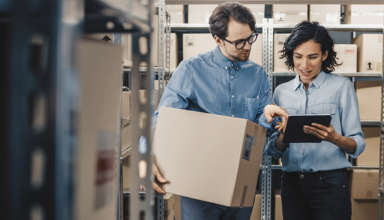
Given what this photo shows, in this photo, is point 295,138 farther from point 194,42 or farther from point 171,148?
point 194,42

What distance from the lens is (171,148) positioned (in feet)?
4.85

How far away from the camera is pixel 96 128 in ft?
1.88

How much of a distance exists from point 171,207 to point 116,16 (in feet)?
7.36

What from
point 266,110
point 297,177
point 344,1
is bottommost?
point 297,177

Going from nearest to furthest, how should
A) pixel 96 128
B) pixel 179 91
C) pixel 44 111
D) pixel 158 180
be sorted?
pixel 44 111 < pixel 96 128 < pixel 158 180 < pixel 179 91

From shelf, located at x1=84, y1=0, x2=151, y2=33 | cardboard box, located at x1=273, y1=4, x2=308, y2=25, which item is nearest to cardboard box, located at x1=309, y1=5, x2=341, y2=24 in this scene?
cardboard box, located at x1=273, y1=4, x2=308, y2=25

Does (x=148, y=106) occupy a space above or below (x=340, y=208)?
above

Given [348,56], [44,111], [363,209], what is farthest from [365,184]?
[44,111]

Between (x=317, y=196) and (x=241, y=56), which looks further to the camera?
(x=317, y=196)

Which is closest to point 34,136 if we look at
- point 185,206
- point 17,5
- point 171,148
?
point 17,5

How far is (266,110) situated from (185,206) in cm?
53

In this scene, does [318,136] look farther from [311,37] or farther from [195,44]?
[195,44]

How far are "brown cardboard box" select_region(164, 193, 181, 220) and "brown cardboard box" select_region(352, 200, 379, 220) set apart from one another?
4.27ft

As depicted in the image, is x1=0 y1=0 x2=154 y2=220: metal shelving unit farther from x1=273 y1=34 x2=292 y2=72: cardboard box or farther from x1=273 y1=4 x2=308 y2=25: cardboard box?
Result: x1=273 y1=4 x2=308 y2=25: cardboard box
